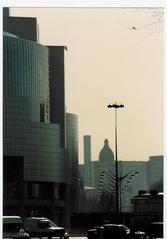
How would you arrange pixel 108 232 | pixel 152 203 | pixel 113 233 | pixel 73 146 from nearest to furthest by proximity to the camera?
1. pixel 113 233
2. pixel 108 232
3. pixel 152 203
4. pixel 73 146

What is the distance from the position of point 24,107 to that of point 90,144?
2707cm

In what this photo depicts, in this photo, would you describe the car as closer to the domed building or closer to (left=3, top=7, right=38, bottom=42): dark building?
the domed building

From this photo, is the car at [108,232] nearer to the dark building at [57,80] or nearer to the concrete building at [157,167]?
the concrete building at [157,167]

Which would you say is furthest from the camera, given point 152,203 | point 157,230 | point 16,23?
point 152,203

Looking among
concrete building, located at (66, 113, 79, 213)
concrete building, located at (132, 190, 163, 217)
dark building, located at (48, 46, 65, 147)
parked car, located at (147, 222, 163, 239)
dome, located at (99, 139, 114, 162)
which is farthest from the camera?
concrete building, located at (66, 113, 79, 213)

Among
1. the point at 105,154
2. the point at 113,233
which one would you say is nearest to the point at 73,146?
the point at 105,154

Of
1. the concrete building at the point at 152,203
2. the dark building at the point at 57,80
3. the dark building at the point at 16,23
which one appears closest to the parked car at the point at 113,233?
the concrete building at the point at 152,203

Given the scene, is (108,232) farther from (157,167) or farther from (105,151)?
(157,167)

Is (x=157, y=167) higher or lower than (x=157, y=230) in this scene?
higher

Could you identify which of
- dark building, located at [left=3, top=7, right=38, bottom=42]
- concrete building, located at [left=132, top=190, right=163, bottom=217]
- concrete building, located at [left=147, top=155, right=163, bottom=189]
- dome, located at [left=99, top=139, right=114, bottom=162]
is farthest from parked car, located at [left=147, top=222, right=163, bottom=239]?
dark building, located at [left=3, top=7, right=38, bottom=42]

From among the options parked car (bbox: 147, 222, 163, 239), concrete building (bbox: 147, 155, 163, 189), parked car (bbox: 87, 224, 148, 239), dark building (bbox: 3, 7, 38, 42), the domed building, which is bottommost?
parked car (bbox: 87, 224, 148, 239)

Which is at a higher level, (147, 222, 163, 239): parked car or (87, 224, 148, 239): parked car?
(147, 222, 163, 239): parked car
